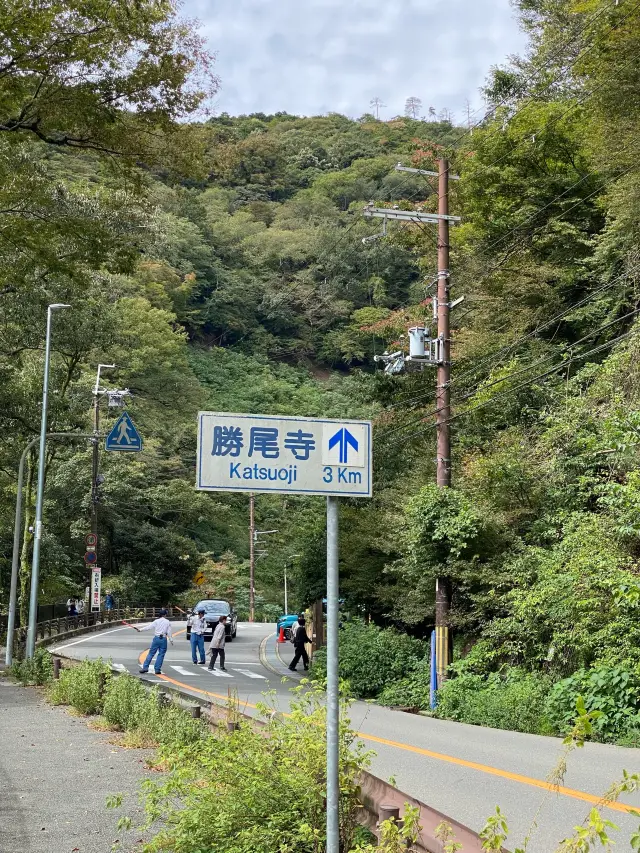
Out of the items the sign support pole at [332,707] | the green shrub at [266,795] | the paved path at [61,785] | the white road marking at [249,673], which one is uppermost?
the sign support pole at [332,707]

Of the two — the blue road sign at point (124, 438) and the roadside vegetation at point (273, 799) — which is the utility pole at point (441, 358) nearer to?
the blue road sign at point (124, 438)

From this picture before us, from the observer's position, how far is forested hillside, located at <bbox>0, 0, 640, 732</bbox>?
14625 mm

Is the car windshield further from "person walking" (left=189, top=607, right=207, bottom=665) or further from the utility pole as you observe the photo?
the utility pole

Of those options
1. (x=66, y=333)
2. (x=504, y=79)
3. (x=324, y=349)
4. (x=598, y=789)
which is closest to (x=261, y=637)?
(x=66, y=333)

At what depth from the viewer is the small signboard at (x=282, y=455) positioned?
15.2 ft

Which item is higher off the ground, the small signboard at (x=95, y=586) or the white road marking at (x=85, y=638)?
the small signboard at (x=95, y=586)

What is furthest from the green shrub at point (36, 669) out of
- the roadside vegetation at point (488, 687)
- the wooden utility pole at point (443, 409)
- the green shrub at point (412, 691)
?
the wooden utility pole at point (443, 409)

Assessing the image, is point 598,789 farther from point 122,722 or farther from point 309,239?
point 309,239

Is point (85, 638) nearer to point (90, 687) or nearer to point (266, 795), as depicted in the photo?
point (90, 687)

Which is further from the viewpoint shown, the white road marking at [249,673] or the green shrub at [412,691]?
the white road marking at [249,673]

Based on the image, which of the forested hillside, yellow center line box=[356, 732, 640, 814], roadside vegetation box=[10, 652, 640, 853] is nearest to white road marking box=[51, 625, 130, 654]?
the forested hillside

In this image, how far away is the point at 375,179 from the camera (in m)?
110

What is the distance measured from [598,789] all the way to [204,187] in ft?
412

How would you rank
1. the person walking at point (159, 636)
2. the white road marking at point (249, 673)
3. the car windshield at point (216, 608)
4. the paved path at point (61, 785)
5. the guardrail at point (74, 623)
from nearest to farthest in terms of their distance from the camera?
1. the paved path at point (61, 785)
2. the person walking at point (159, 636)
3. the white road marking at point (249, 673)
4. the guardrail at point (74, 623)
5. the car windshield at point (216, 608)
